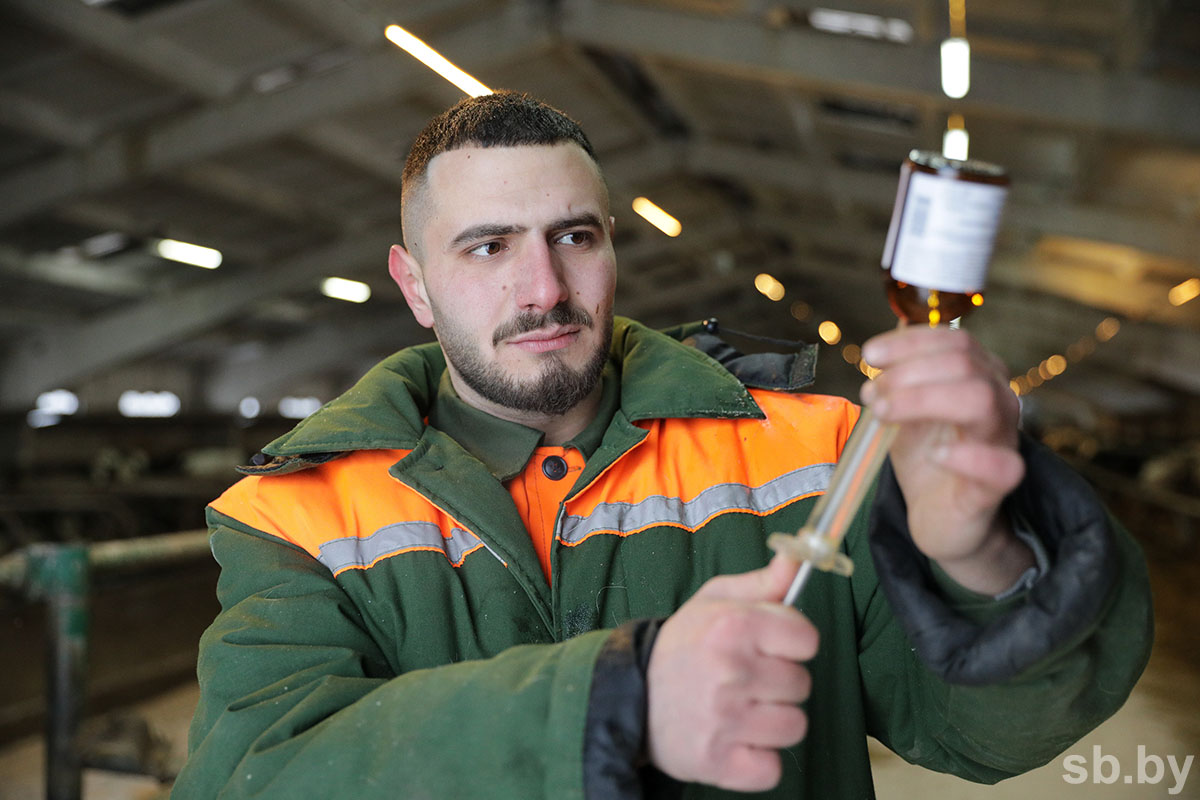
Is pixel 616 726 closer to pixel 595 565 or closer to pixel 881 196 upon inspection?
pixel 595 565

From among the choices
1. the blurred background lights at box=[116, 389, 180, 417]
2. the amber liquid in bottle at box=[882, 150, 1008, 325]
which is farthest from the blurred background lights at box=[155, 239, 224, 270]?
the amber liquid in bottle at box=[882, 150, 1008, 325]

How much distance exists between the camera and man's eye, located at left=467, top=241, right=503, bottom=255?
71.8 inches

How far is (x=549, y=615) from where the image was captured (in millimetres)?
1574

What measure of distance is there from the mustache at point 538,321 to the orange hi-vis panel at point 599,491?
23 centimetres

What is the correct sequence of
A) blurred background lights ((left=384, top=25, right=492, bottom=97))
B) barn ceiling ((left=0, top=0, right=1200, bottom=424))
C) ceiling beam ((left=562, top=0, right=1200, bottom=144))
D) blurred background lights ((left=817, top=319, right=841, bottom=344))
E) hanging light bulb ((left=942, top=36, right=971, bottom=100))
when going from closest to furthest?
1. hanging light bulb ((left=942, top=36, right=971, bottom=100))
2. blurred background lights ((left=384, top=25, right=492, bottom=97))
3. ceiling beam ((left=562, top=0, right=1200, bottom=144))
4. barn ceiling ((left=0, top=0, right=1200, bottom=424))
5. blurred background lights ((left=817, top=319, right=841, bottom=344))

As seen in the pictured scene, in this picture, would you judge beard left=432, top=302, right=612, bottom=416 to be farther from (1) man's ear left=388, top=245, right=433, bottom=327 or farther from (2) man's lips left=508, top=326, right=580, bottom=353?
(1) man's ear left=388, top=245, right=433, bottom=327

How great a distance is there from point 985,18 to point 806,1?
155 centimetres

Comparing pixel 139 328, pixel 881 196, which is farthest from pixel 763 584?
pixel 139 328

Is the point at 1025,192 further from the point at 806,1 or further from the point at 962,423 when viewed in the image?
the point at 962,423

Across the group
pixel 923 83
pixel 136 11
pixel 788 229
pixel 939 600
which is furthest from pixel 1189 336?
pixel 939 600

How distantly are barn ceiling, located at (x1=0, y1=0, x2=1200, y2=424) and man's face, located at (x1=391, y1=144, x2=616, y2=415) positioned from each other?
7347mm

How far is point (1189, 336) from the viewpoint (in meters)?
16.5

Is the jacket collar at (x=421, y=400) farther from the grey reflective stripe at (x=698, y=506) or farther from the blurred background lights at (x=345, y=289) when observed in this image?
the blurred background lights at (x=345, y=289)

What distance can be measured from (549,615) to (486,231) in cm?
69
